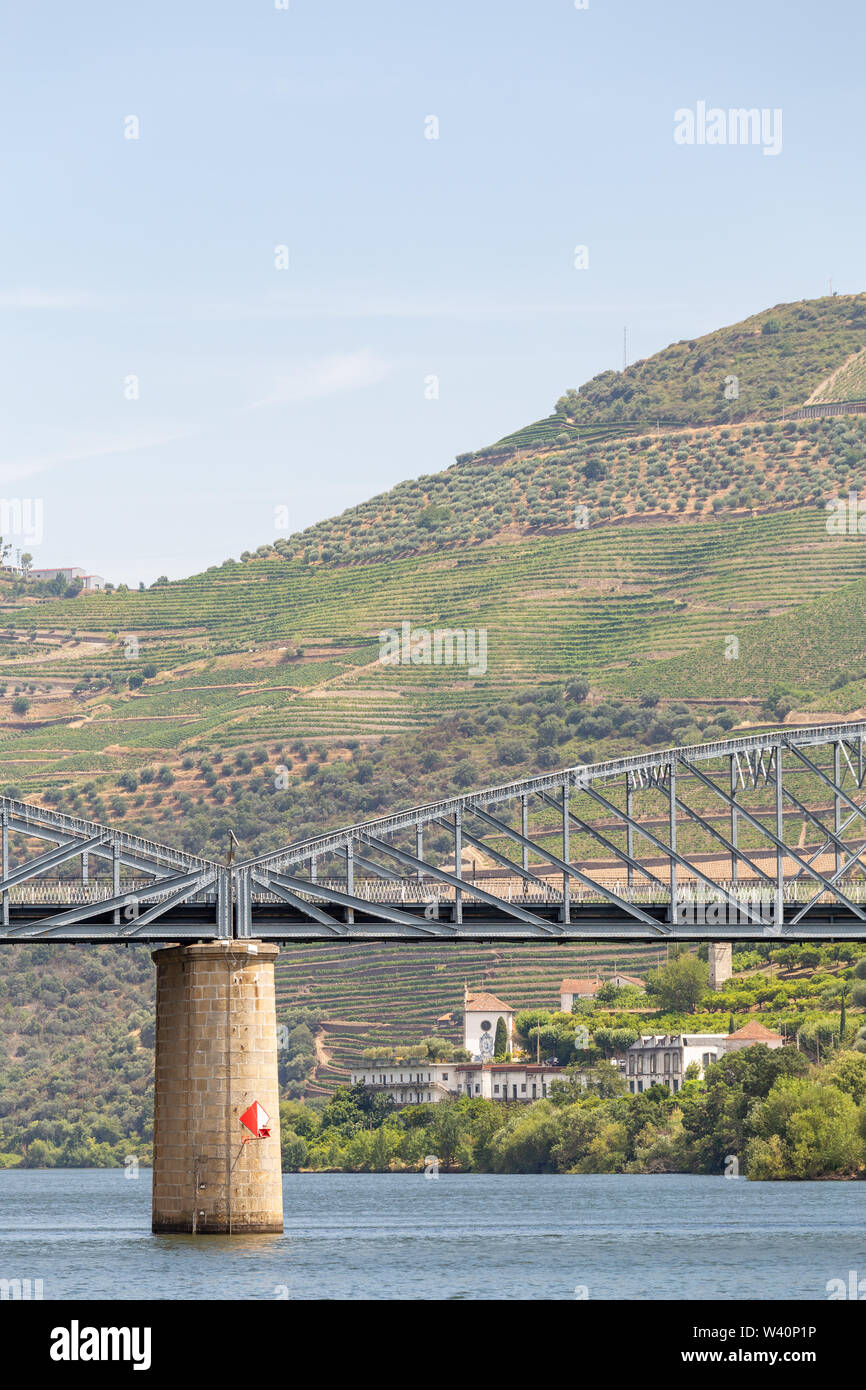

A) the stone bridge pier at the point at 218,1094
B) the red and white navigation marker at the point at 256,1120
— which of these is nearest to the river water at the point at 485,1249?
the stone bridge pier at the point at 218,1094

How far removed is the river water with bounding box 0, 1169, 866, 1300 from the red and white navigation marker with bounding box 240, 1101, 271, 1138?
11.1 feet

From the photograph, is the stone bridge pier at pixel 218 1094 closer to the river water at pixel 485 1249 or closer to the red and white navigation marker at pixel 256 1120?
the red and white navigation marker at pixel 256 1120

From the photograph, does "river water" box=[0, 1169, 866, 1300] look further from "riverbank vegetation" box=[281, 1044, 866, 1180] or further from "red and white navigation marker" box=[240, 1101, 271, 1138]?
"red and white navigation marker" box=[240, 1101, 271, 1138]

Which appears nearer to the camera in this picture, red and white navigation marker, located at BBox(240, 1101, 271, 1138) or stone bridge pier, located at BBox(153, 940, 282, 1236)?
stone bridge pier, located at BBox(153, 940, 282, 1236)

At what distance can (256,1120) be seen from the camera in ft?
272

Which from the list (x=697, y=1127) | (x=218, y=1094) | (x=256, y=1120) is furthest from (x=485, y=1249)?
(x=697, y=1127)

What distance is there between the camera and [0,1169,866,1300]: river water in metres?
69.8

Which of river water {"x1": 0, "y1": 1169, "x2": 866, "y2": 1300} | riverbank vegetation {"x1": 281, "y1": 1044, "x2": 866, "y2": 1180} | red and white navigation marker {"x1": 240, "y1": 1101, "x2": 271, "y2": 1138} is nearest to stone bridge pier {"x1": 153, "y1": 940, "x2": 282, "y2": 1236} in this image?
red and white navigation marker {"x1": 240, "y1": 1101, "x2": 271, "y2": 1138}

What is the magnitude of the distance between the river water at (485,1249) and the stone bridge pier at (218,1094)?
1144 millimetres

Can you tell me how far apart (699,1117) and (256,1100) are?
299 feet

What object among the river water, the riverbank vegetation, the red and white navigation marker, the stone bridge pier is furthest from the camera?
the riverbank vegetation

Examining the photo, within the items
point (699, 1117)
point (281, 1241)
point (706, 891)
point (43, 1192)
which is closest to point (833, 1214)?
point (706, 891)

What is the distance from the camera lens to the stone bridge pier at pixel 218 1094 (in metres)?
82.7

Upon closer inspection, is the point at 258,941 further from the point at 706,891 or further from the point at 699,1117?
the point at 699,1117
